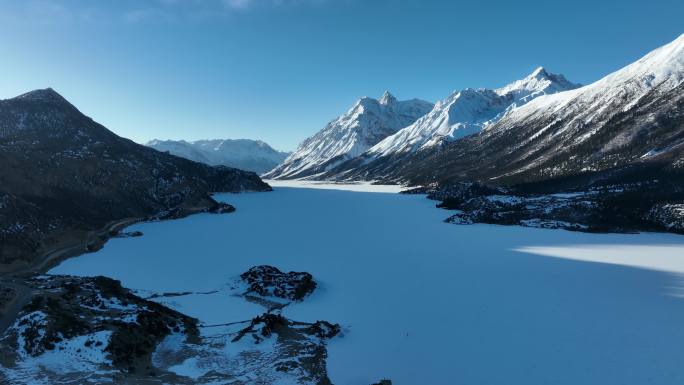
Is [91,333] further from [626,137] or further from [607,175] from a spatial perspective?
[626,137]

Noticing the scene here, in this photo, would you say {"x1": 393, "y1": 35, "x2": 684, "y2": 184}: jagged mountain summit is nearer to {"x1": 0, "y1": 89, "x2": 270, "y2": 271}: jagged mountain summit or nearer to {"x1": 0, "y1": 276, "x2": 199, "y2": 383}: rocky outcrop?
{"x1": 0, "y1": 276, "x2": 199, "y2": 383}: rocky outcrop

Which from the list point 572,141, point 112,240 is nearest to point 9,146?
point 112,240

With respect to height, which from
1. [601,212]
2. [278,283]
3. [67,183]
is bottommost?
[278,283]

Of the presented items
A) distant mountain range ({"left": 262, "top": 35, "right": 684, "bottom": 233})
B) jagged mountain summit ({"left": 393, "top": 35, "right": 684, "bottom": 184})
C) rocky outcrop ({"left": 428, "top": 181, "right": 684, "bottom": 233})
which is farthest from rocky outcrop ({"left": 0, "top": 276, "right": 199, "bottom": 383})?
jagged mountain summit ({"left": 393, "top": 35, "right": 684, "bottom": 184})

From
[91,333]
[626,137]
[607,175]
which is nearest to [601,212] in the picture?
[607,175]

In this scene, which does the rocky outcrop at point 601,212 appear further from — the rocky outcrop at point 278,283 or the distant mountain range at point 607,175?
the rocky outcrop at point 278,283

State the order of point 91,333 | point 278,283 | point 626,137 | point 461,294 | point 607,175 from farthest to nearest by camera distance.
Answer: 1. point 626,137
2. point 607,175
3. point 278,283
4. point 461,294
5. point 91,333

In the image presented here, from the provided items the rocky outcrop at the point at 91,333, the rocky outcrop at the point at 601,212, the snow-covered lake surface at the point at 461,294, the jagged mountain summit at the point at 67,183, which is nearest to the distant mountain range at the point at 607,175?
the rocky outcrop at the point at 601,212
